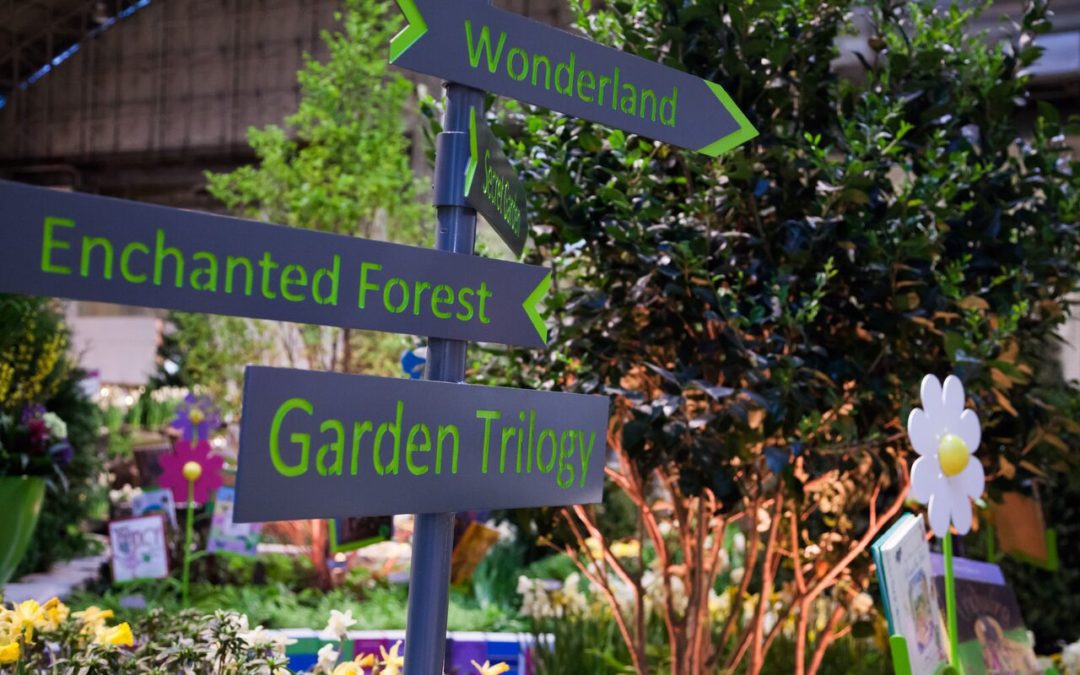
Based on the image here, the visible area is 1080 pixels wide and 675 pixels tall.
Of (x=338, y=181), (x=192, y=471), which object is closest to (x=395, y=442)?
(x=192, y=471)

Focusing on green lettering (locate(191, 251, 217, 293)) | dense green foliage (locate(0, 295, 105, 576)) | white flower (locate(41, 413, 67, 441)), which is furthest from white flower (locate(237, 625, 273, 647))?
white flower (locate(41, 413, 67, 441))

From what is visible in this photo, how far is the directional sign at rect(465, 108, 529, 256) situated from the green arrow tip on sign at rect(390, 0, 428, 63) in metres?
0.14

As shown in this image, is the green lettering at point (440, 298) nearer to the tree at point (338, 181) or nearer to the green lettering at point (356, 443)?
the green lettering at point (356, 443)

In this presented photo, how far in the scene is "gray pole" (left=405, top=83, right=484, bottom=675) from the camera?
143 centimetres

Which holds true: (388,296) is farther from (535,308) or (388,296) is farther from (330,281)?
(535,308)

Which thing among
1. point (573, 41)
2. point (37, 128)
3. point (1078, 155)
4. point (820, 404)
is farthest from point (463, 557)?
point (37, 128)

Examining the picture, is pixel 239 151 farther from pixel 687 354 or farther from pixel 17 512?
pixel 687 354

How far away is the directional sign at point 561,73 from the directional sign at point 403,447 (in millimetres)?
442

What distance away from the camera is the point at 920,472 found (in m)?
2.06

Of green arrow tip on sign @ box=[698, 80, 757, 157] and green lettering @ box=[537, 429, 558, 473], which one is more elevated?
green arrow tip on sign @ box=[698, 80, 757, 157]

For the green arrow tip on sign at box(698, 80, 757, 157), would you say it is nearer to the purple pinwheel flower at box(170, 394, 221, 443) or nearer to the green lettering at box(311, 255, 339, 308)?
the green lettering at box(311, 255, 339, 308)

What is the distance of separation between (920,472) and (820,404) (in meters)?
0.50

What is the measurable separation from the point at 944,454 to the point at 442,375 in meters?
1.17

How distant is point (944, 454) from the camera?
213 cm
